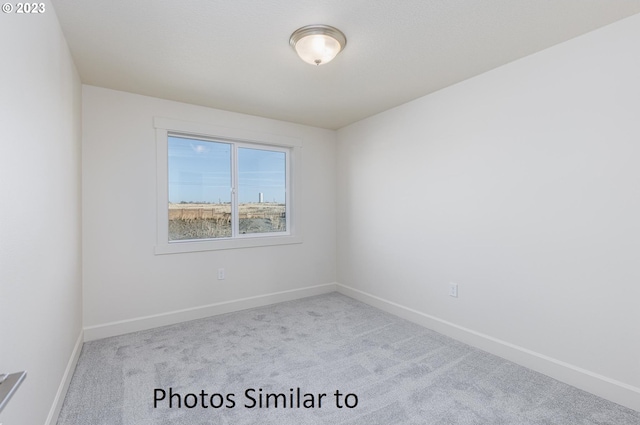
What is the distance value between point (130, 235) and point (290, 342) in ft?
5.97

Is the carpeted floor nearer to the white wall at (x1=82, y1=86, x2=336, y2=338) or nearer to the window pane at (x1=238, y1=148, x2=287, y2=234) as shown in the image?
the white wall at (x1=82, y1=86, x2=336, y2=338)

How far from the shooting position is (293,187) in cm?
392

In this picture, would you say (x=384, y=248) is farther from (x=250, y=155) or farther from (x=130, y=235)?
(x=130, y=235)

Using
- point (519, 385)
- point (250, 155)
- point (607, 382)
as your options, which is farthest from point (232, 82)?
point (607, 382)

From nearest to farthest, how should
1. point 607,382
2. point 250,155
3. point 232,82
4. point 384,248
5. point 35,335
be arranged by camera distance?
point 35,335 < point 607,382 < point 232,82 < point 384,248 < point 250,155

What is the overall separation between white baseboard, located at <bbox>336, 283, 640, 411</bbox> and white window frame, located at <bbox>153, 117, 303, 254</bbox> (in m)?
1.69

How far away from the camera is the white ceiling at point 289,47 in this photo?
1706mm

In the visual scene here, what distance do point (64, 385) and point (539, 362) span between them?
10.4 ft

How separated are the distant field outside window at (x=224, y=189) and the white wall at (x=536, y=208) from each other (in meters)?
1.52

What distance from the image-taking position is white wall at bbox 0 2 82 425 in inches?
44.9

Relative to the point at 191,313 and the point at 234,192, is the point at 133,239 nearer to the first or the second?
the point at 191,313

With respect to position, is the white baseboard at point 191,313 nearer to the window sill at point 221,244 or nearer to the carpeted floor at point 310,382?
the carpeted floor at point 310,382

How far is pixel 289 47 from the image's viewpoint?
210 centimetres

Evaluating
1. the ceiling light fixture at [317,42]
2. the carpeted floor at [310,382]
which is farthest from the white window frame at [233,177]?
the ceiling light fixture at [317,42]
